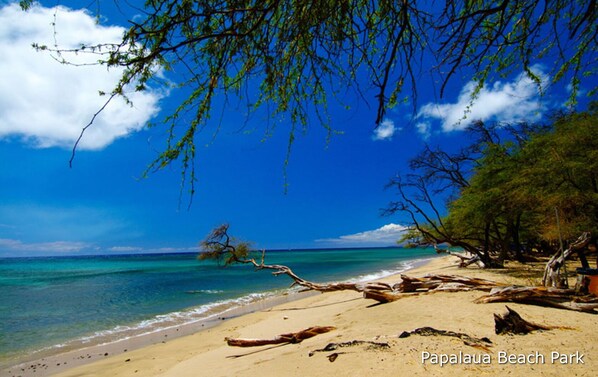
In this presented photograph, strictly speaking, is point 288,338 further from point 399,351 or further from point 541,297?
point 541,297

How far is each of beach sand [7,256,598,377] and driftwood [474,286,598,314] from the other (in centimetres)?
30

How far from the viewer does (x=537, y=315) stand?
5.75 m

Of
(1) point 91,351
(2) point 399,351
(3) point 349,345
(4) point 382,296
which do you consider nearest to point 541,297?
(4) point 382,296

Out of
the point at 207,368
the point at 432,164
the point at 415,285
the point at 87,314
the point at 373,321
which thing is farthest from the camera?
the point at 432,164

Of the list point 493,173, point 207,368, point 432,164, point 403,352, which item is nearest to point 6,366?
point 207,368

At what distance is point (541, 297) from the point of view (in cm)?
675

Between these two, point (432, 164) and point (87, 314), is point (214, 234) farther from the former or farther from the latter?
point (432, 164)

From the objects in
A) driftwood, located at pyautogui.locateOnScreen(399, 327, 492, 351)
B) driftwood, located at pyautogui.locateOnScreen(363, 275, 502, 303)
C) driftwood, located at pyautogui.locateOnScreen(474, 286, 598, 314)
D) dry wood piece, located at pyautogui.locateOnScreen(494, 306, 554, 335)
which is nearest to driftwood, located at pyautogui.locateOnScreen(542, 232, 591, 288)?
driftwood, located at pyautogui.locateOnScreen(363, 275, 502, 303)

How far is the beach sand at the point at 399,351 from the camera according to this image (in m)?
3.54

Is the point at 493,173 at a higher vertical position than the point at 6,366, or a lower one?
higher

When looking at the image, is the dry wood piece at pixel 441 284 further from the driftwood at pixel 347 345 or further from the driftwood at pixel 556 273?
the driftwood at pixel 347 345

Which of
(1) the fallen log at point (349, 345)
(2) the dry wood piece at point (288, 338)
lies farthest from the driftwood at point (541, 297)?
(1) the fallen log at point (349, 345)

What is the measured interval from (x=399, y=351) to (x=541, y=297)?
4721 millimetres

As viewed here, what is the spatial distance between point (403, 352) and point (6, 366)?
978 centimetres
